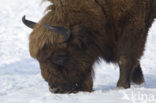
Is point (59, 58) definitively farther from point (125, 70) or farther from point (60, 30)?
point (125, 70)

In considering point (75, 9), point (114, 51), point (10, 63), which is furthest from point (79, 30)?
point (10, 63)

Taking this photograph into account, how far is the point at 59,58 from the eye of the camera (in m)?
5.51

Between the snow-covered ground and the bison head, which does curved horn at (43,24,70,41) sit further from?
the snow-covered ground

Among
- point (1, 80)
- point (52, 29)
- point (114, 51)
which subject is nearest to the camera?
point (52, 29)

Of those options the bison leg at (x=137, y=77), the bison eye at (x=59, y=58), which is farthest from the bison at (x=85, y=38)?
the bison leg at (x=137, y=77)

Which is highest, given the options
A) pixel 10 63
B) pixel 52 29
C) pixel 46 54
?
pixel 52 29

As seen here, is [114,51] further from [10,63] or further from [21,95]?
[10,63]

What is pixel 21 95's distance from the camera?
5359mm

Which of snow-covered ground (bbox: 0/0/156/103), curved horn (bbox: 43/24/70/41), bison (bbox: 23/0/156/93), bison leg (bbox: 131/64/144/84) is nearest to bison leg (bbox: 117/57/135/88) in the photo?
bison (bbox: 23/0/156/93)

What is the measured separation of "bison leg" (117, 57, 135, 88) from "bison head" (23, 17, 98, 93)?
0.62m

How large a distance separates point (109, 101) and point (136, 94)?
583mm

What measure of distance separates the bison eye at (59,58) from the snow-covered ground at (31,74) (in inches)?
22.1

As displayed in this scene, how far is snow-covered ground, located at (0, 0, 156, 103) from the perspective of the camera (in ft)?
15.4

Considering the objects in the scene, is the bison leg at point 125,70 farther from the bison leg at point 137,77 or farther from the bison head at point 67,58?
the bison leg at point 137,77
